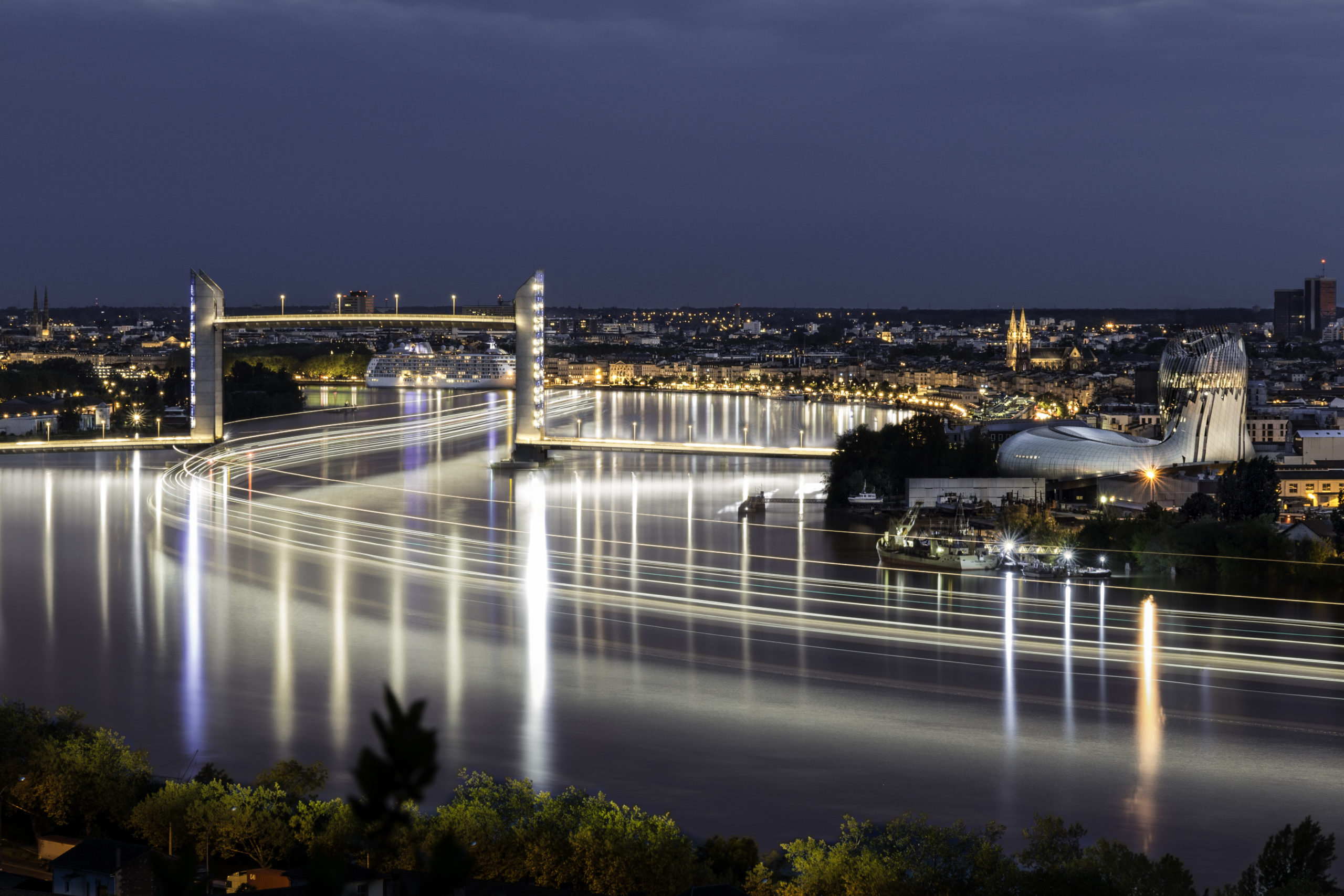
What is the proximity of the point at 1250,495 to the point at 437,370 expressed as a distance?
27526 mm

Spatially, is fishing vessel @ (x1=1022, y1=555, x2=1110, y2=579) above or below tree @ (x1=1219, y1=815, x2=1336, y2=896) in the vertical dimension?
below

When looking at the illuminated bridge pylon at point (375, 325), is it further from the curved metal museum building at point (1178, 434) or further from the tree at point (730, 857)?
the tree at point (730, 857)

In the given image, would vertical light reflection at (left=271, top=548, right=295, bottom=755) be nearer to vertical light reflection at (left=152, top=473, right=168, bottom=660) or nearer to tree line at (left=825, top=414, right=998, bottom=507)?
vertical light reflection at (left=152, top=473, right=168, bottom=660)

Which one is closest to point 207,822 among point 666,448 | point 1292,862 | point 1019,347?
point 1292,862

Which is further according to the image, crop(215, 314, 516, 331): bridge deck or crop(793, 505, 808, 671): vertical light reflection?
crop(215, 314, 516, 331): bridge deck

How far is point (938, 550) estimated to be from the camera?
927cm

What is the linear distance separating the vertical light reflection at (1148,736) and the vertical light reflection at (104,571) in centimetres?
432

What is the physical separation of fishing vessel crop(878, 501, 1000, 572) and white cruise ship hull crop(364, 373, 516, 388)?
2464cm

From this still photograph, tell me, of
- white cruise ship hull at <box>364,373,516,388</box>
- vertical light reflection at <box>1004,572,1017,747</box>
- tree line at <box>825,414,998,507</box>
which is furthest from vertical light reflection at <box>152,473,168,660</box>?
white cruise ship hull at <box>364,373,516,388</box>

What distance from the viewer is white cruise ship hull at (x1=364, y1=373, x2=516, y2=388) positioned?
34.2 metres

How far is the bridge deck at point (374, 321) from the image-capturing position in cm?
1575

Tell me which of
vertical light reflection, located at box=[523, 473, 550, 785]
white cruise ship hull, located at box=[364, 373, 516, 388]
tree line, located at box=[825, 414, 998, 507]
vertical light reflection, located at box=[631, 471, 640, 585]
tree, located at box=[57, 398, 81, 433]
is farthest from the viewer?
white cruise ship hull, located at box=[364, 373, 516, 388]

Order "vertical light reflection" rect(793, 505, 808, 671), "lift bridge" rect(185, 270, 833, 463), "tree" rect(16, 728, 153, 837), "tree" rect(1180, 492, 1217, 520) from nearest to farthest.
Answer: "tree" rect(16, 728, 153, 837) < "vertical light reflection" rect(793, 505, 808, 671) < "tree" rect(1180, 492, 1217, 520) < "lift bridge" rect(185, 270, 833, 463)

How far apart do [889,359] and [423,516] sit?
109 ft
